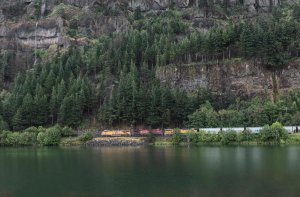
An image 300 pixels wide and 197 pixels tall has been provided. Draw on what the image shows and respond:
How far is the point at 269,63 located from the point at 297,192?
76.5m

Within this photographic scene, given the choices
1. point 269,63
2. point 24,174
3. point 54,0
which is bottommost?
point 24,174

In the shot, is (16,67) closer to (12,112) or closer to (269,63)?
(12,112)

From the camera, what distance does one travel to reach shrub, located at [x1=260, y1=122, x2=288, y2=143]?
2891 inches

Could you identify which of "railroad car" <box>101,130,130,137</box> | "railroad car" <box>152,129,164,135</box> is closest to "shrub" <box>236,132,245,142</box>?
"railroad car" <box>152,129,164,135</box>

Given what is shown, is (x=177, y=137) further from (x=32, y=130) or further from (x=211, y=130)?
(x=32, y=130)

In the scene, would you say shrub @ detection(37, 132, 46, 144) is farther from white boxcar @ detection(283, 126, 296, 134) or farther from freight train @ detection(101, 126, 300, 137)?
white boxcar @ detection(283, 126, 296, 134)

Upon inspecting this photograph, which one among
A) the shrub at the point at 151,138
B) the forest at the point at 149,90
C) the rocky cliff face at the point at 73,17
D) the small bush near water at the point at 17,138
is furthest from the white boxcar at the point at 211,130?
the rocky cliff face at the point at 73,17

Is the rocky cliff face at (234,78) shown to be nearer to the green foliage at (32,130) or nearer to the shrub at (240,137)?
the shrub at (240,137)

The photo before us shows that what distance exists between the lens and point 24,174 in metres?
44.5

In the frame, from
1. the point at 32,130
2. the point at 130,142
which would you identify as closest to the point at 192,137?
the point at 130,142

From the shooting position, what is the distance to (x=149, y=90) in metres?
104

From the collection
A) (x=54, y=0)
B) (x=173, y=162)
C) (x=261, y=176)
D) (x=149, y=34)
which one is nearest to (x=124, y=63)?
(x=149, y=34)

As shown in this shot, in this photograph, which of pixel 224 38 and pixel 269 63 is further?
pixel 224 38

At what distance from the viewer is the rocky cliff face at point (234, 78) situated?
9919cm
